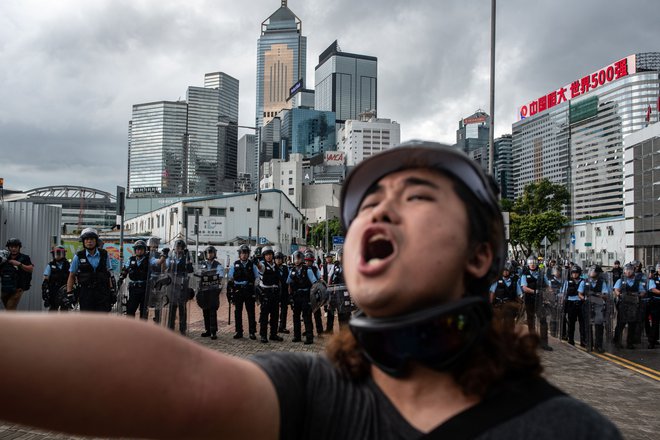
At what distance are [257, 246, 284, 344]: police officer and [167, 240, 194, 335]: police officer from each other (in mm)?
1708

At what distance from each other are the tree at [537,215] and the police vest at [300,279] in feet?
177

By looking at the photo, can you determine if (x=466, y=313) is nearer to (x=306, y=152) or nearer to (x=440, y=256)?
(x=440, y=256)

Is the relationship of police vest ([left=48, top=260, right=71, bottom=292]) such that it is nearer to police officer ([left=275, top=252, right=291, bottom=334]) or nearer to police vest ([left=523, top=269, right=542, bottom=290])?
police officer ([left=275, top=252, right=291, bottom=334])

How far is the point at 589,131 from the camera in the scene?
357 feet

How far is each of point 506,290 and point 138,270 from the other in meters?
8.46


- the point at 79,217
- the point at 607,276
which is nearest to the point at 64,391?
the point at 607,276

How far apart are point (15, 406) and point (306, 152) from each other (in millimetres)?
176454

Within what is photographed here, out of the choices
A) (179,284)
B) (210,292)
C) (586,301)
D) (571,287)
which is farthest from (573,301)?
(179,284)

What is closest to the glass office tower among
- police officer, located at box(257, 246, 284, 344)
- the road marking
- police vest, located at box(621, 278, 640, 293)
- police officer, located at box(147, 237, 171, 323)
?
police officer, located at box(257, 246, 284, 344)

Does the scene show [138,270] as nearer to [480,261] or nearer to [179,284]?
[179,284]

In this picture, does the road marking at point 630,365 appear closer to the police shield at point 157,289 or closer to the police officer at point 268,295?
the police officer at point 268,295

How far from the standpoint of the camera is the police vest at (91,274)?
29.7ft

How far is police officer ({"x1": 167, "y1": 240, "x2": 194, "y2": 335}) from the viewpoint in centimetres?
1082

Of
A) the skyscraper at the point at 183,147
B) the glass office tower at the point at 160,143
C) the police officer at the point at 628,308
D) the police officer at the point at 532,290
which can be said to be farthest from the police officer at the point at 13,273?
the glass office tower at the point at 160,143
